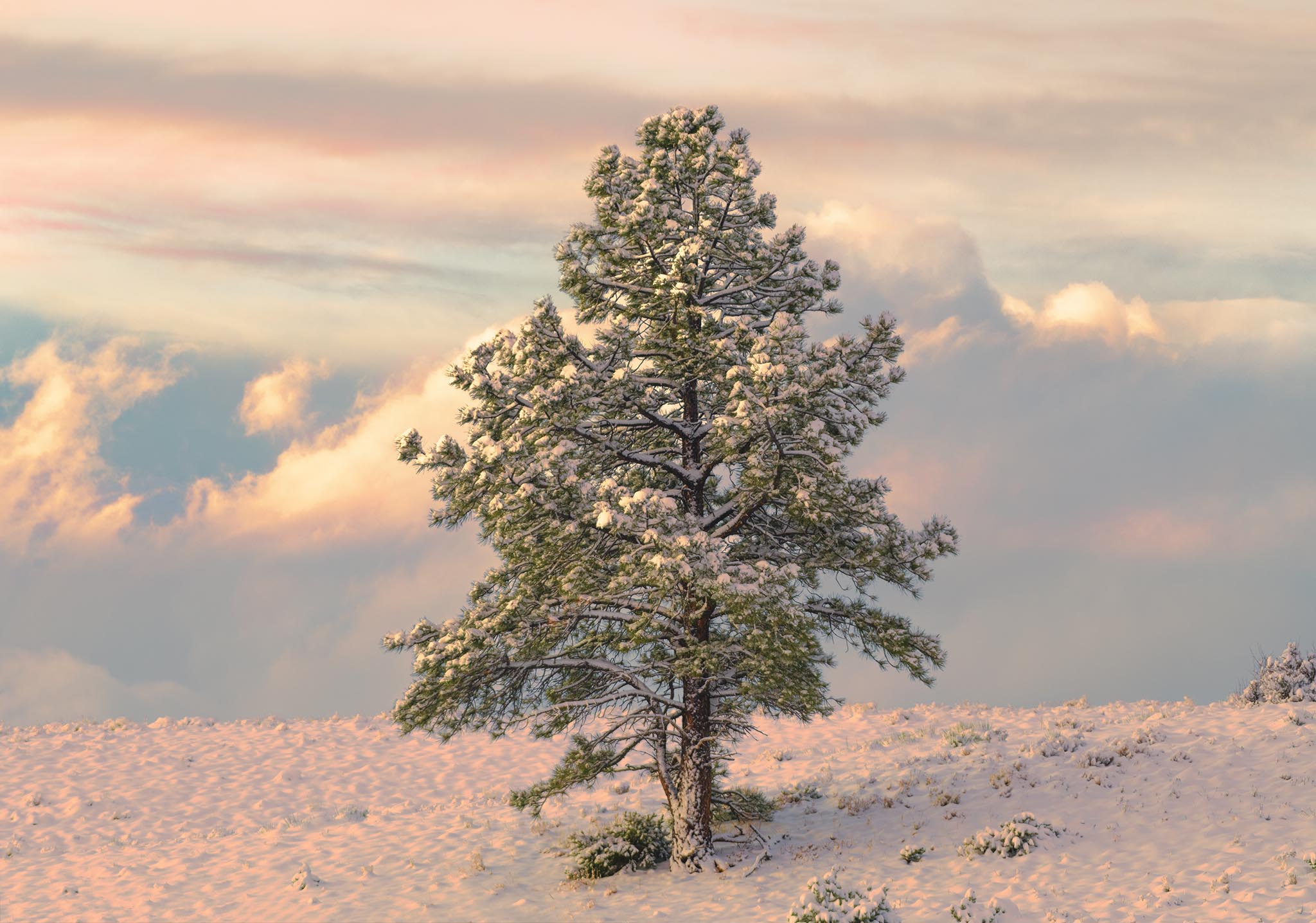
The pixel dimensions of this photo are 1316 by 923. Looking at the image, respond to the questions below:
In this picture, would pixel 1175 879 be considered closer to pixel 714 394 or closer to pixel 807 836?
pixel 807 836

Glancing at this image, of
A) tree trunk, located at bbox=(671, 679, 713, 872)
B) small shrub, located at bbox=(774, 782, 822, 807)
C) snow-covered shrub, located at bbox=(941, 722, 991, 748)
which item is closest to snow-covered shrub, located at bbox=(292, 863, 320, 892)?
tree trunk, located at bbox=(671, 679, 713, 872)

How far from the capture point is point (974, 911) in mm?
15930

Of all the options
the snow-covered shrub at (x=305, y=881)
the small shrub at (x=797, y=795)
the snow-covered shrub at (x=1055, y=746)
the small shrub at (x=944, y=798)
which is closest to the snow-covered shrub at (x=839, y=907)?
the small shrub at (x=944, y=798)

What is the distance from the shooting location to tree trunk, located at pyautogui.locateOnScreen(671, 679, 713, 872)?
1828 centimetres

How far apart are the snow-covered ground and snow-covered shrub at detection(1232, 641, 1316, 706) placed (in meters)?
2.25

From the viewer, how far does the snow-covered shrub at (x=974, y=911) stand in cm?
1560

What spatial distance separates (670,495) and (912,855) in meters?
7.21

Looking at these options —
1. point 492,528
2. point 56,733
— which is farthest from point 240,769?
point 492,528

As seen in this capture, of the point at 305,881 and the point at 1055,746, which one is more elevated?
the point at 1055,746

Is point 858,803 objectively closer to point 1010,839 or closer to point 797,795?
point 797,795

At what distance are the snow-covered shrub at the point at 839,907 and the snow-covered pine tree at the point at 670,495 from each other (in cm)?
262

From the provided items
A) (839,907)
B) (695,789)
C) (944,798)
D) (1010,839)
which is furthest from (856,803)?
(839,907)

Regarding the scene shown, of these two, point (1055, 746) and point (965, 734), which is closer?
point (1055, 746)

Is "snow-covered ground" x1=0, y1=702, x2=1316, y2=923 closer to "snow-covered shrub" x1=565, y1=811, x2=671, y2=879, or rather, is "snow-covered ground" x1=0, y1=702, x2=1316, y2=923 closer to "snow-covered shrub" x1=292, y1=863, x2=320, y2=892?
"snow-covered shrub" x1=292, y1=863, x2=320, y2=892
